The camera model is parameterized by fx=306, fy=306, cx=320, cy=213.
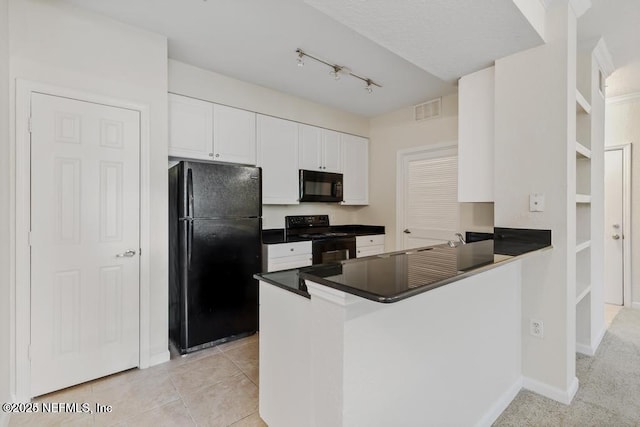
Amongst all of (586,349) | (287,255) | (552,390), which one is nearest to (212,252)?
(287,255)

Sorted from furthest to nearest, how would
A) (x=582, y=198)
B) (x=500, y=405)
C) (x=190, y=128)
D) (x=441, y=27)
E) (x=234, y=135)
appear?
(x=234, y=135)
(x=190, y=128)
(x=582, y=198)
(x=500, y=405)
(x=441, y=27)

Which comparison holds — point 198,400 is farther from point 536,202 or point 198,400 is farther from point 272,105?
point 272,105

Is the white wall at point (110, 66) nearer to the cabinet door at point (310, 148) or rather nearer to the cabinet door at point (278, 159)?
the cabinet door at point (278, 159)

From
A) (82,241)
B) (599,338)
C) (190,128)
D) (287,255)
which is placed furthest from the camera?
(287,255)

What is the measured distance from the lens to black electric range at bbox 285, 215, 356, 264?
3602mm

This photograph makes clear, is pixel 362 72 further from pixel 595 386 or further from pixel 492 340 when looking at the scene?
pixel 595 386

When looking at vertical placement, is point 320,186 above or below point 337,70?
below

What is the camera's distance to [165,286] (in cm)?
252

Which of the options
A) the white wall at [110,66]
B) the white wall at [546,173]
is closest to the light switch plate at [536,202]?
the white wall at [546,173]

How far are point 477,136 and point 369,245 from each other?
215cm

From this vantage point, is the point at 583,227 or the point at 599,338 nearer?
the point at 583,227

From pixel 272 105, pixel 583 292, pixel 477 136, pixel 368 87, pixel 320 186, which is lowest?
pixel 583 292

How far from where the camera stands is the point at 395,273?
1.12 metres

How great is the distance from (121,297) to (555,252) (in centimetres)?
304
